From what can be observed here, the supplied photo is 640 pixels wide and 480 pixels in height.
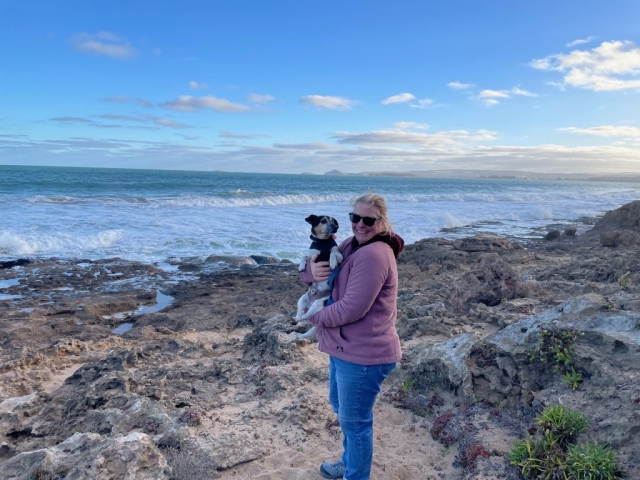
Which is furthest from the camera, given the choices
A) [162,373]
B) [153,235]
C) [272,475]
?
[153,235]

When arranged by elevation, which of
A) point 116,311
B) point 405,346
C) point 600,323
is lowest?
point 116,311

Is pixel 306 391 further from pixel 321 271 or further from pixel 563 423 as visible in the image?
pixel 563 423

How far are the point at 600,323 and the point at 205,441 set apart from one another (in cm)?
342

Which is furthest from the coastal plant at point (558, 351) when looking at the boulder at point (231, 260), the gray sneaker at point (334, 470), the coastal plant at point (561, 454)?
the boulder at point (231, 260)

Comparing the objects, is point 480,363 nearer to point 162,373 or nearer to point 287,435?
point 287,435

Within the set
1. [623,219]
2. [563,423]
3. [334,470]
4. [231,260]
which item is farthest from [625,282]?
[623,219]

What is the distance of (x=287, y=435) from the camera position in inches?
148

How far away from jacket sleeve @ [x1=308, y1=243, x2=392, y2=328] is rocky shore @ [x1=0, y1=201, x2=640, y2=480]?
143 centimetres

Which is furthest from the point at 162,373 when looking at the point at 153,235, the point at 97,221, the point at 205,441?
the point at 97,221

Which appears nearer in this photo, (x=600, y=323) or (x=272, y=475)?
(x=272, y=475)

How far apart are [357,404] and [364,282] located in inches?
31.2

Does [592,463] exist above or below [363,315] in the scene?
below

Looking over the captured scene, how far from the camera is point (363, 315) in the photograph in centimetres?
263

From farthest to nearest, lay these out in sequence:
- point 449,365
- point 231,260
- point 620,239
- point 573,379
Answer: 1. point 620,239
2. point 231,260
3. point 449,365
4. point 573,379
